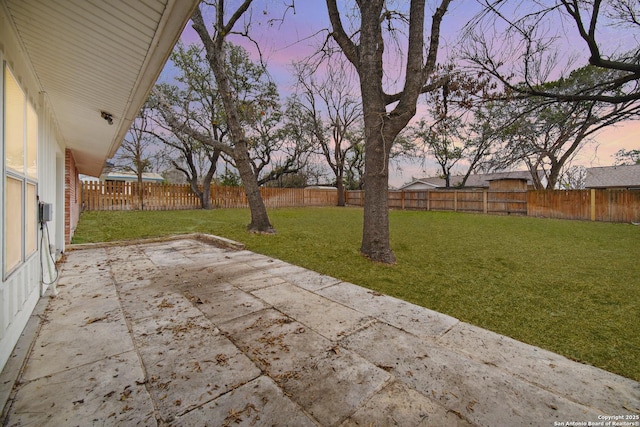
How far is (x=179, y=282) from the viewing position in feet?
10.1

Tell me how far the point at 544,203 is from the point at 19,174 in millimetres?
15984

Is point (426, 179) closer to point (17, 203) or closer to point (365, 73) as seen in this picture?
point (365, 73)

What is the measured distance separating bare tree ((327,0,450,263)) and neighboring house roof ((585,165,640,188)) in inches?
1070

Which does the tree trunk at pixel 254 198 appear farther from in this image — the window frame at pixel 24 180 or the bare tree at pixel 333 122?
the bare tree at pixel 333 122

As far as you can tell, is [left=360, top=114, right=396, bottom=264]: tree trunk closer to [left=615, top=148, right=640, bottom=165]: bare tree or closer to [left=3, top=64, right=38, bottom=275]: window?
[left=3, top=64, right=38, bottom=275]: window

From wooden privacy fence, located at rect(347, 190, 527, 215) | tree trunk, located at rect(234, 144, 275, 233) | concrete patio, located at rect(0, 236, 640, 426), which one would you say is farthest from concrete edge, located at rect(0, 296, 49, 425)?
wooden privacy fence, located at rect(347, 190, 527, 215)

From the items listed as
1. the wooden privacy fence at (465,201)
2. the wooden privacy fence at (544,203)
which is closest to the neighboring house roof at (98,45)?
the wooden privacy fence at (544,203)

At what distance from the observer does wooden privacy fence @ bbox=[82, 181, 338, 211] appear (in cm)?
1284

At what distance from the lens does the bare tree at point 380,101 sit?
3.98m

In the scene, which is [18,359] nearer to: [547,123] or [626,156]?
[547,123]

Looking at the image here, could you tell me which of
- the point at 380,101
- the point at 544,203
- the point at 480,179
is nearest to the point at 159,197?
the point at 380,101

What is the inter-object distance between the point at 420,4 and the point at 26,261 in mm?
5495

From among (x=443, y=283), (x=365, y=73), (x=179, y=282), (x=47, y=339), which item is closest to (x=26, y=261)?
(x=47, y=339)

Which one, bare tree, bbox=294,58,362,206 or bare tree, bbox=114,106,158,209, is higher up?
bare tree, bbox=294,58,362,206
